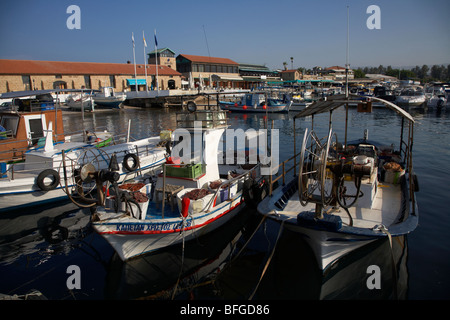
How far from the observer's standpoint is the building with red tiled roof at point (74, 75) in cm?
5145

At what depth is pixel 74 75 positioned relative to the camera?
57500 mm

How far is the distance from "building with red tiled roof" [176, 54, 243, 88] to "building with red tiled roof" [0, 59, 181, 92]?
18.5 feet

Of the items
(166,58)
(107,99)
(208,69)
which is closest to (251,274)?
(107,99)

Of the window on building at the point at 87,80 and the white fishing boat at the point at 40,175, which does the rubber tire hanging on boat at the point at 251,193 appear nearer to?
the white fishing boat at the point at 40,175

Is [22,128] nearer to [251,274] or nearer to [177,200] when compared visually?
[177,200]

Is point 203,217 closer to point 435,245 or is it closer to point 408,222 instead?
point 408,222

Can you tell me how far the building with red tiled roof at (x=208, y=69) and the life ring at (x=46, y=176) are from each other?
64.6 metres

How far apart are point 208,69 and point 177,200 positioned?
244ft

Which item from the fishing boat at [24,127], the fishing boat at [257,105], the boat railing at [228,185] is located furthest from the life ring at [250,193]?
the fishing boat at [257,105]

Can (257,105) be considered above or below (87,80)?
below

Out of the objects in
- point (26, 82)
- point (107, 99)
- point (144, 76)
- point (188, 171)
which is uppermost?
point (144, 76)

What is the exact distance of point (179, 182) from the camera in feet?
36.5
